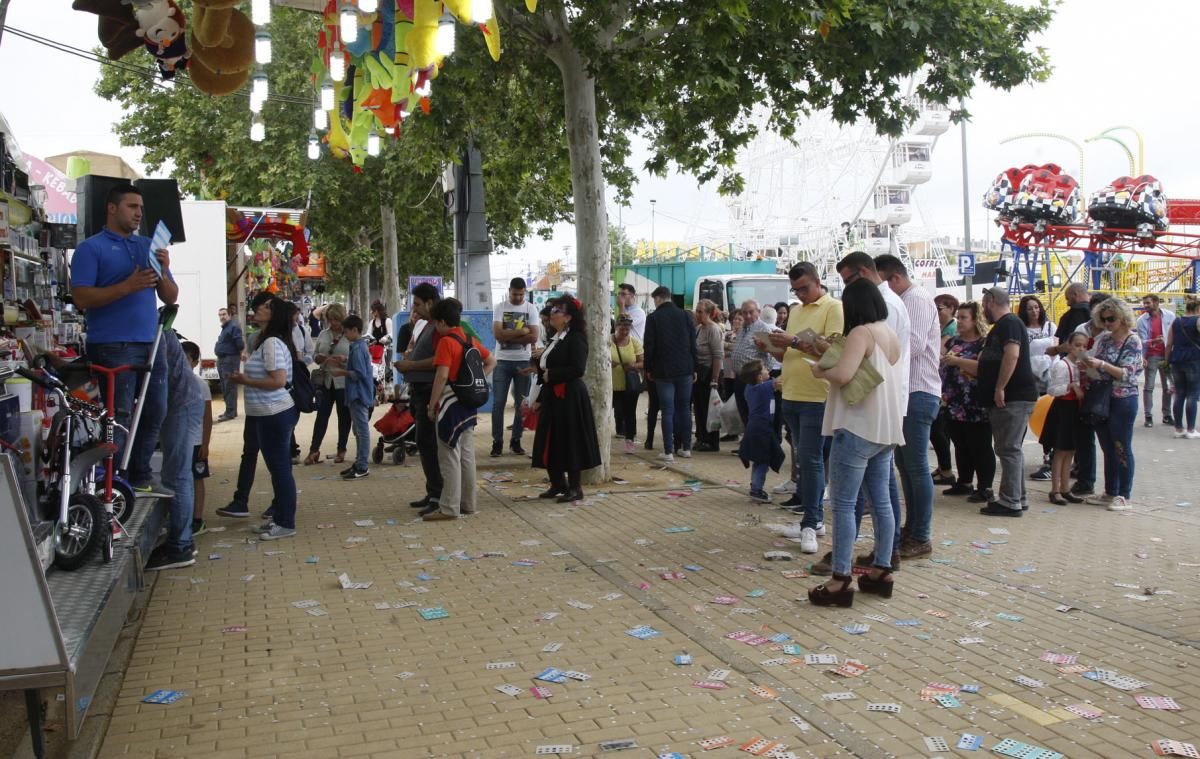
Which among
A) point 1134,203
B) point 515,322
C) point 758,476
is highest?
point 1134,203

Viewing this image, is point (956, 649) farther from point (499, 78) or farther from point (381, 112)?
point (499, 78)

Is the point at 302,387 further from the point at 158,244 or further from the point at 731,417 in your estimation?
the point at 731,417

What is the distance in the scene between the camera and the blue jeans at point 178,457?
7102 millimetres

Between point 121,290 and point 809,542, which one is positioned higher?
point 121,290

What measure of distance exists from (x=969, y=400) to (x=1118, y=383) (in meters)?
1.28

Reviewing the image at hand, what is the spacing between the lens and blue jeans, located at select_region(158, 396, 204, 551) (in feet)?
23.3

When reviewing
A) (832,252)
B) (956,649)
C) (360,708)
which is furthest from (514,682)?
(832,252)

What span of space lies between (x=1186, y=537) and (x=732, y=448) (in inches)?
246

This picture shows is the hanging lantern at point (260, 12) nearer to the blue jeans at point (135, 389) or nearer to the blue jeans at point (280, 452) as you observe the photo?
the blue jeans at point (135, 389)

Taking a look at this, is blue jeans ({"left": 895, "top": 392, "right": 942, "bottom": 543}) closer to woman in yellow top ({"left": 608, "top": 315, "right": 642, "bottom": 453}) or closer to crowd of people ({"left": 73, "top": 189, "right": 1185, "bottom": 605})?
crowd of people ({"left": 73, "top": 189, "right": 1185, "bottom": 605})

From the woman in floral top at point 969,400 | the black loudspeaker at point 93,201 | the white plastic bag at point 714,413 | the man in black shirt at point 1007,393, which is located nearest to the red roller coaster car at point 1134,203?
the white plastic bag at point 714,413

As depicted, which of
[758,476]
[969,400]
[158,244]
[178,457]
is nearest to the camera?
[158,244]

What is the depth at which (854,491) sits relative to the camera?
20.4ft

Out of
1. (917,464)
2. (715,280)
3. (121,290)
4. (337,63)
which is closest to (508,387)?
(337,63)
